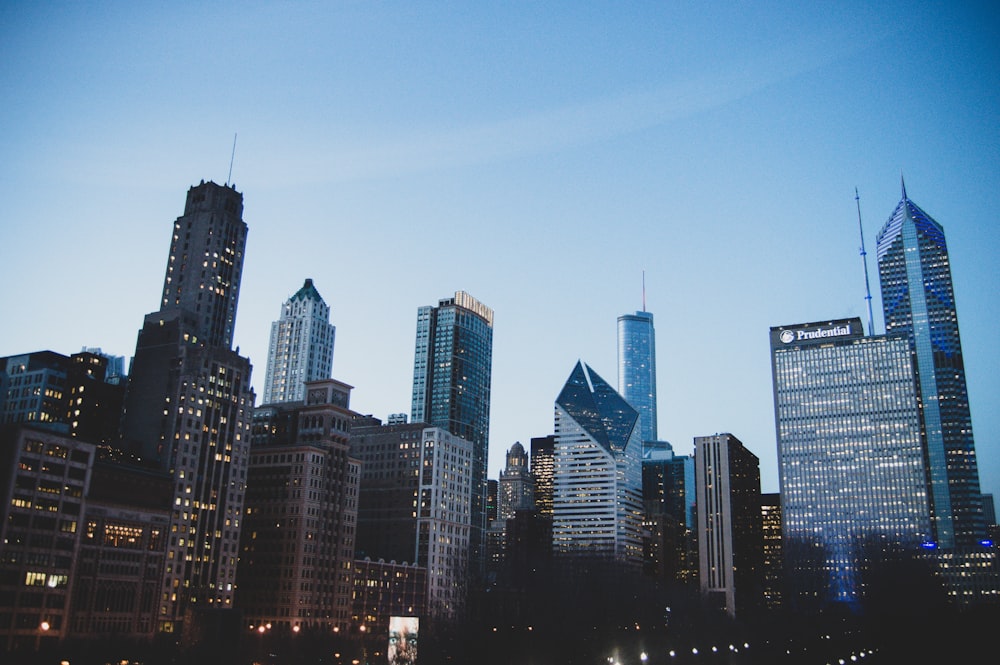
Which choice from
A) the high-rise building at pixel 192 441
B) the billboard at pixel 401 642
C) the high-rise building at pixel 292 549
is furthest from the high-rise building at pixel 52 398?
the billboard at pixel 401 642

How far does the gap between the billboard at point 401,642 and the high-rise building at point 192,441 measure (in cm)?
4099

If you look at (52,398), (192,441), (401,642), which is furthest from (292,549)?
(401,642)

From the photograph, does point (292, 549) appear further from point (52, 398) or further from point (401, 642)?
point (401, 642)

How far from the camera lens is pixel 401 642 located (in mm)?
132625

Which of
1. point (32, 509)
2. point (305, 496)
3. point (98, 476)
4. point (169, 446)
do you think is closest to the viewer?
point (32, 509)

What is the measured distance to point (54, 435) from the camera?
137 m

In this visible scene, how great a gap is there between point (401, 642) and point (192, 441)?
63.5m

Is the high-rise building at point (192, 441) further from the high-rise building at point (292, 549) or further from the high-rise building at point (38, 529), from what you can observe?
the high-rise building at point (38, 529)

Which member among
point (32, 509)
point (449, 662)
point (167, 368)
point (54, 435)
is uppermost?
point (167, 368)

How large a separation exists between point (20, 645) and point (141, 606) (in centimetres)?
2531

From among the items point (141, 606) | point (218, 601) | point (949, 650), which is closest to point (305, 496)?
point (218, 601)

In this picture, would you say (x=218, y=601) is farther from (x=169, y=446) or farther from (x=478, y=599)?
(x=478, y=599)

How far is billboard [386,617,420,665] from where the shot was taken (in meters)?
130

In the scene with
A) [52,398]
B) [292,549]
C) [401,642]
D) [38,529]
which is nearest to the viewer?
[38,529]
